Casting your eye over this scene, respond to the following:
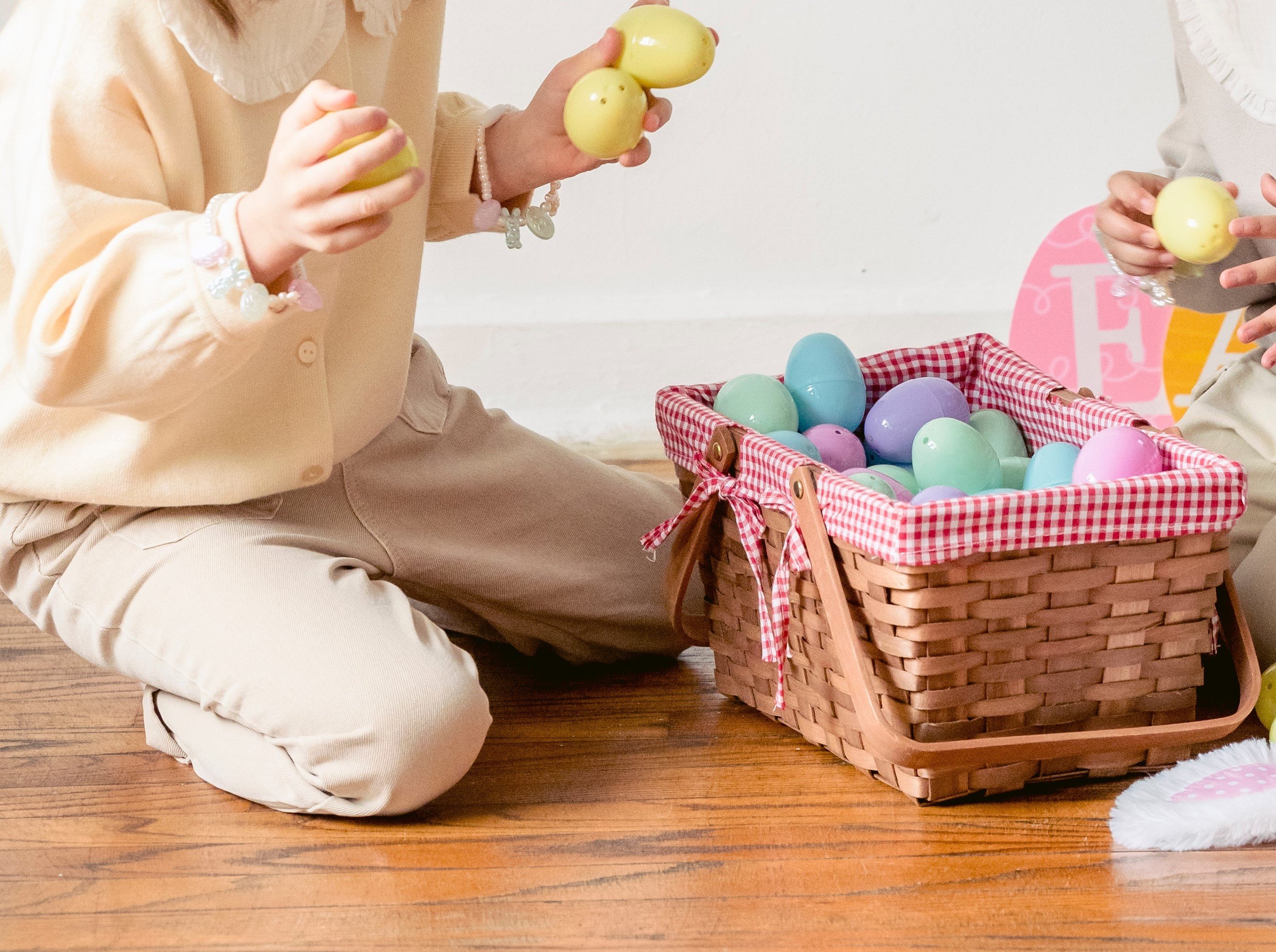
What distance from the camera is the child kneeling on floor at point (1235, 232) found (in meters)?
1.01

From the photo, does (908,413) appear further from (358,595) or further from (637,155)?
(358,595)

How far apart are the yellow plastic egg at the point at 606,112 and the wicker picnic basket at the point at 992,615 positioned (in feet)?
0.68

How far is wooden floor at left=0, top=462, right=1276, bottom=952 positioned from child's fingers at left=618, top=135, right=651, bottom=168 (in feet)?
1.32

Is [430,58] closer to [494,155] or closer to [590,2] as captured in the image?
[494,155]

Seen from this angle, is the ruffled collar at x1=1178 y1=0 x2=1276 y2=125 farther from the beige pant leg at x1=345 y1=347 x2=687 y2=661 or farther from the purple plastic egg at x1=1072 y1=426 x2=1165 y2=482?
the beige pant leg at x1=345 y1=347 x2=687 y2=661

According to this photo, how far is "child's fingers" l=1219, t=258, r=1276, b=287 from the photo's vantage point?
947 mm

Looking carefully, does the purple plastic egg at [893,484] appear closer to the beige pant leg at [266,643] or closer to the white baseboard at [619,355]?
the beige pant leg at [266,643]

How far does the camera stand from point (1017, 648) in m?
0.82

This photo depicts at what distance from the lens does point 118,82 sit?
2.58 feet

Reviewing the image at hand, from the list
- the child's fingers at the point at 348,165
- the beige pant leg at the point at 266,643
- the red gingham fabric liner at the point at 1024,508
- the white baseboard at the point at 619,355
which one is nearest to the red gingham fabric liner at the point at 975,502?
the red gingham fabric liner at the point at 1024,508

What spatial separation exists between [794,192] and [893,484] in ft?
3.03

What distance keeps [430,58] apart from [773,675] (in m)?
0.52

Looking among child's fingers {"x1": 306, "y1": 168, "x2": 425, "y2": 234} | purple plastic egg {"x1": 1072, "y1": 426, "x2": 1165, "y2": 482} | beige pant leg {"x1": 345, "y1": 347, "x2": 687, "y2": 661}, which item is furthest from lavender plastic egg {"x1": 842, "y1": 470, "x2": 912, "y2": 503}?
child's fingers {"x1": 306, "y1": 168, "x2": 425, "y2": 234}

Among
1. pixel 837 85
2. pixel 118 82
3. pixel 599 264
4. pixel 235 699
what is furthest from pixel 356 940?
pixel 837 85
